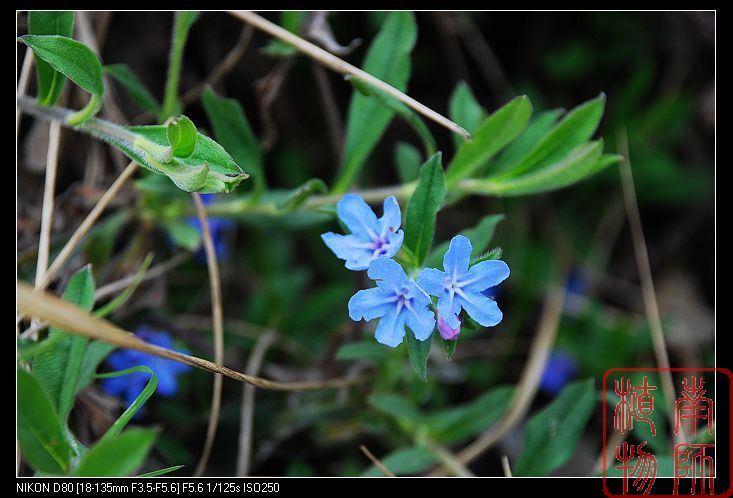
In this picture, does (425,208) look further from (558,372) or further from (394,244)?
(558,372)

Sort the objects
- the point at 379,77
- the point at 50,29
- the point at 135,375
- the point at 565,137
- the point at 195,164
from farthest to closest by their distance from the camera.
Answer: the point at 135,375
the point at 379,77
the point at 565,137
the point at 50,29
the point at 195,164

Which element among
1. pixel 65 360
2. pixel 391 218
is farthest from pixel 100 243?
pixel 391 218

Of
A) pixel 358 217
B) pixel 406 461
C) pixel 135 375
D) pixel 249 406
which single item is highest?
pixel 358 217

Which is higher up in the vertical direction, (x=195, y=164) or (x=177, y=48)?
(x=177, y=48)

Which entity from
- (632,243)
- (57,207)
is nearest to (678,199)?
(632,243)

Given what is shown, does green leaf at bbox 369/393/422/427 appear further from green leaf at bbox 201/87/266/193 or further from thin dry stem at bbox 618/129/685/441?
thin dry stem at bbox 618/129/685/441

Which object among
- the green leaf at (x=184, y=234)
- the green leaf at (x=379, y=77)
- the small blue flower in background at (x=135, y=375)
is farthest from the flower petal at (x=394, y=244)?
the small blue flower in background at (x=135, y=375)
